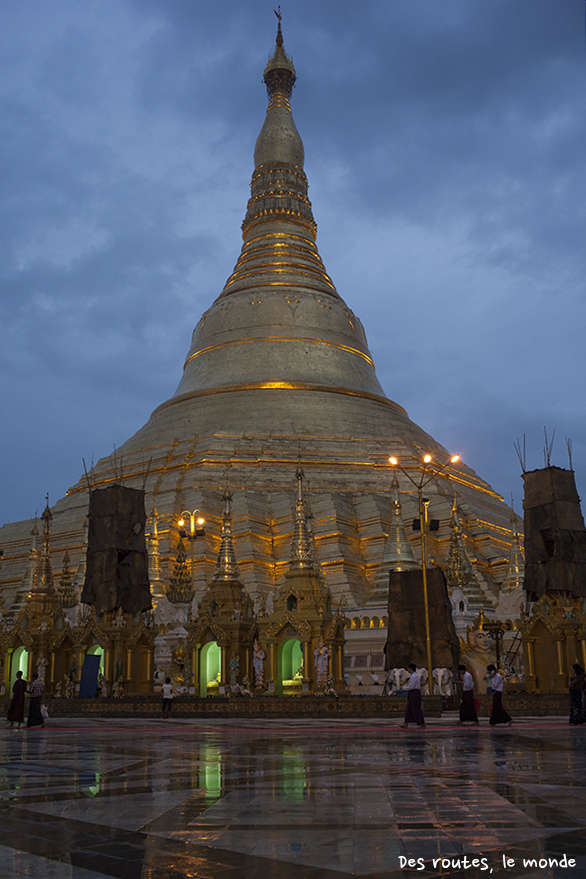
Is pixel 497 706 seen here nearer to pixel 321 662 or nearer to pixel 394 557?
pixel 321 662

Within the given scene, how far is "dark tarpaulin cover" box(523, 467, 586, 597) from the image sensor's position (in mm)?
25906

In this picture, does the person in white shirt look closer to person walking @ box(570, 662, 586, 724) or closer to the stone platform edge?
the stone platform edge

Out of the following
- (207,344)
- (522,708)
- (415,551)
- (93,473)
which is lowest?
(522,708)

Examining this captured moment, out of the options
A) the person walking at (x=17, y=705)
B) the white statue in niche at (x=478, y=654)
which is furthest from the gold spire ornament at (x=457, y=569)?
Answer: the person walking at (x=17, y=705)

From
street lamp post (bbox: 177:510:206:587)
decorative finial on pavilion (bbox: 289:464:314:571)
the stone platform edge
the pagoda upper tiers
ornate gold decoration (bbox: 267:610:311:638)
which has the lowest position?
the stone platform edge

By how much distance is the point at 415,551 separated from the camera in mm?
37906

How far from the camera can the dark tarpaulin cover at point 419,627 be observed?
912 inches

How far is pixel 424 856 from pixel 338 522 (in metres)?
33.5

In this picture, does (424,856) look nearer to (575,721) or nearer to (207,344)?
(575,721)

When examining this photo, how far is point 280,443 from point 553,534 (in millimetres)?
18276

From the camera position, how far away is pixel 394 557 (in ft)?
114

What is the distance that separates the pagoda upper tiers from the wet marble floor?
24.2 metres

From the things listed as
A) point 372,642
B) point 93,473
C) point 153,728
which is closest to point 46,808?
point 153,728

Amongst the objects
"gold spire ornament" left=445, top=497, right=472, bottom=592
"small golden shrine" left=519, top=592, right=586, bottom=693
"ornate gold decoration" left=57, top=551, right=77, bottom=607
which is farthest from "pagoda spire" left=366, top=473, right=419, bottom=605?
"ornate gold decoration" left=57, top=551, right=77, bottom=607
